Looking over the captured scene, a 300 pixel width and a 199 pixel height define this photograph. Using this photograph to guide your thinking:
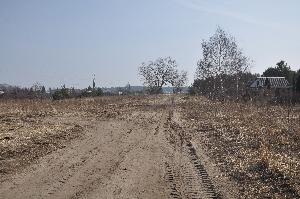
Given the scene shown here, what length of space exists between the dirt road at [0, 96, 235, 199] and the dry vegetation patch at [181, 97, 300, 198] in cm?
56

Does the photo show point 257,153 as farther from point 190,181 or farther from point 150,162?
point 190,181

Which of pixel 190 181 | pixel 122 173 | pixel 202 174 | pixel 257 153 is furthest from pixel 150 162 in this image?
pixel 257 153

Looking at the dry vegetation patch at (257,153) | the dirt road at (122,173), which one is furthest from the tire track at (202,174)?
the dry vegetation patch at (257,153)

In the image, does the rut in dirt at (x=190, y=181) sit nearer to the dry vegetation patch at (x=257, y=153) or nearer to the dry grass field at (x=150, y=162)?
the dry grass field at (x=150, y=162)

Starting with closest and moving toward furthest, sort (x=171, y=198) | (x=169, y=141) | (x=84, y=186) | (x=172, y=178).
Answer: (x=171, y=198), (x=84, y=186), (x=172, y=178), (x=169, y=141)

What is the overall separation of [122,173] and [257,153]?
4852mm

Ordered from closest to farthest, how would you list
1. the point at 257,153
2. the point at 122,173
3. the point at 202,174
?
the point at 122,173 < the point at 202,174 < the point at 257,153

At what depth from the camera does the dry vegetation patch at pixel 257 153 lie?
11.1 metres

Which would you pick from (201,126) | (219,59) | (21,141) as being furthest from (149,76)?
(21,141)

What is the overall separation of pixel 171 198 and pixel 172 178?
6.94ft

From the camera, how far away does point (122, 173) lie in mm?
12891

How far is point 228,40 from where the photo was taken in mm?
60969

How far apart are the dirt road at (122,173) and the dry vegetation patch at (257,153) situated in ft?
1.85

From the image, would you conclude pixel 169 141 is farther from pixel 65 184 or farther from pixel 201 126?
pixel 65 184
